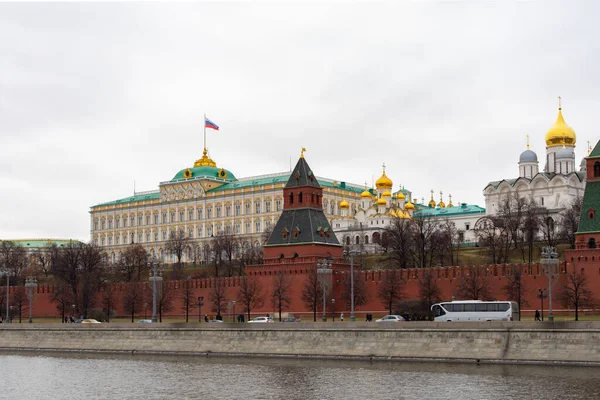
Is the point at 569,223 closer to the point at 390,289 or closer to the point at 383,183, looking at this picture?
the point at 390,289

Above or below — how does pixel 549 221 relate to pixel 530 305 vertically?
above

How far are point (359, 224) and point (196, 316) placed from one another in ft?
155

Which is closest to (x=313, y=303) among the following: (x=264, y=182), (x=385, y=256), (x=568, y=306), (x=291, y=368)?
(x=568, y=306)

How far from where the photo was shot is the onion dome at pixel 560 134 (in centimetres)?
10000

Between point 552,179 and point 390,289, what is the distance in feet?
143

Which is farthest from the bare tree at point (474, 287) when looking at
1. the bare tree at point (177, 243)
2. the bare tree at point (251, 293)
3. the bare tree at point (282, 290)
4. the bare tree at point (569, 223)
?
the bare tree at point (177, 243)

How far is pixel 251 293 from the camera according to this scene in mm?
64438

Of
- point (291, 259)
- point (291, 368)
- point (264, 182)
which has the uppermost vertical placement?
point (264, 182)

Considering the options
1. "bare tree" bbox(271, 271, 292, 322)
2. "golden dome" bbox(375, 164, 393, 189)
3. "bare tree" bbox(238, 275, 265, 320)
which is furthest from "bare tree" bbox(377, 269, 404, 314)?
"golden dome" bbox(375, 164, 393, 189)

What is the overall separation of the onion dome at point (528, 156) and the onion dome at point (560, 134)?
272 centimetres

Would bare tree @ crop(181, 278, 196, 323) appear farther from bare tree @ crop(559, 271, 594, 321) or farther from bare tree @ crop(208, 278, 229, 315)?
bare tree @ crop(559, 271, 594, 321)

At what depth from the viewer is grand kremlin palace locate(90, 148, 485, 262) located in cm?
11512

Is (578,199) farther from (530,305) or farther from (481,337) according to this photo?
(481,337)

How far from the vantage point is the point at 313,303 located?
202 ft
